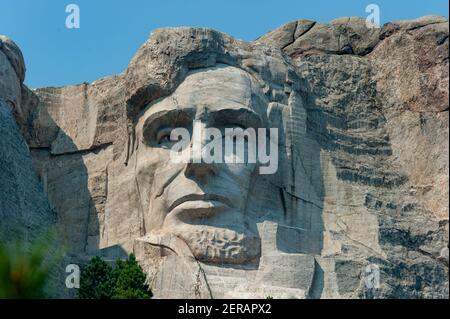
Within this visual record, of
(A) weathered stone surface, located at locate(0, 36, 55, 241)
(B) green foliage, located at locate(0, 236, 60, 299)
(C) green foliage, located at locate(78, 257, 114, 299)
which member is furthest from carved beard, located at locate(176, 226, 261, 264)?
(B) green foliage, located at locate(0, 236, 60, 299)

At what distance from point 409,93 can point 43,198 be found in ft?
17.6

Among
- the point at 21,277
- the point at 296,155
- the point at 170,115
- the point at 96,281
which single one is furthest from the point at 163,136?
→ the point at 21,277

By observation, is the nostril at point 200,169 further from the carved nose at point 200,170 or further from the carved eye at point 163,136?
the carved eye at point 163,136

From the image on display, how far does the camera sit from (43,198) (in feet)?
85.8

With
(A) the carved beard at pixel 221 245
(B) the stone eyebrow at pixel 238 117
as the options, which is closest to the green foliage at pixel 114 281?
(A) the carved beard at pixel 221 245

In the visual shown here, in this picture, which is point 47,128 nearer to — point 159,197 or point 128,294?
point 159,197

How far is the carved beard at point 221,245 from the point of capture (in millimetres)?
25531

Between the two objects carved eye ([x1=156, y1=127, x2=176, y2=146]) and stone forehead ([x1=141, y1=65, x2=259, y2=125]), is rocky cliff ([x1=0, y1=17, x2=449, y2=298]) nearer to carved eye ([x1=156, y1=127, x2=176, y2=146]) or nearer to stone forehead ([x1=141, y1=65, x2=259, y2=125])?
stone forehead ([x1=141, y1=65, x2=259, y2=125])

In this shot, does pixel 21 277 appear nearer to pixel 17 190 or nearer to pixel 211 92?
pixel 17 190

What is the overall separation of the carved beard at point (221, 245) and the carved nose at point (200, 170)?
0.69 meters

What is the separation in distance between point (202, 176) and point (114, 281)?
229cm

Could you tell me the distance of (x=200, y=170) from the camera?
85.3ft

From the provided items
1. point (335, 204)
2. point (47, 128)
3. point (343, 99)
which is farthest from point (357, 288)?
point (47, 128)
